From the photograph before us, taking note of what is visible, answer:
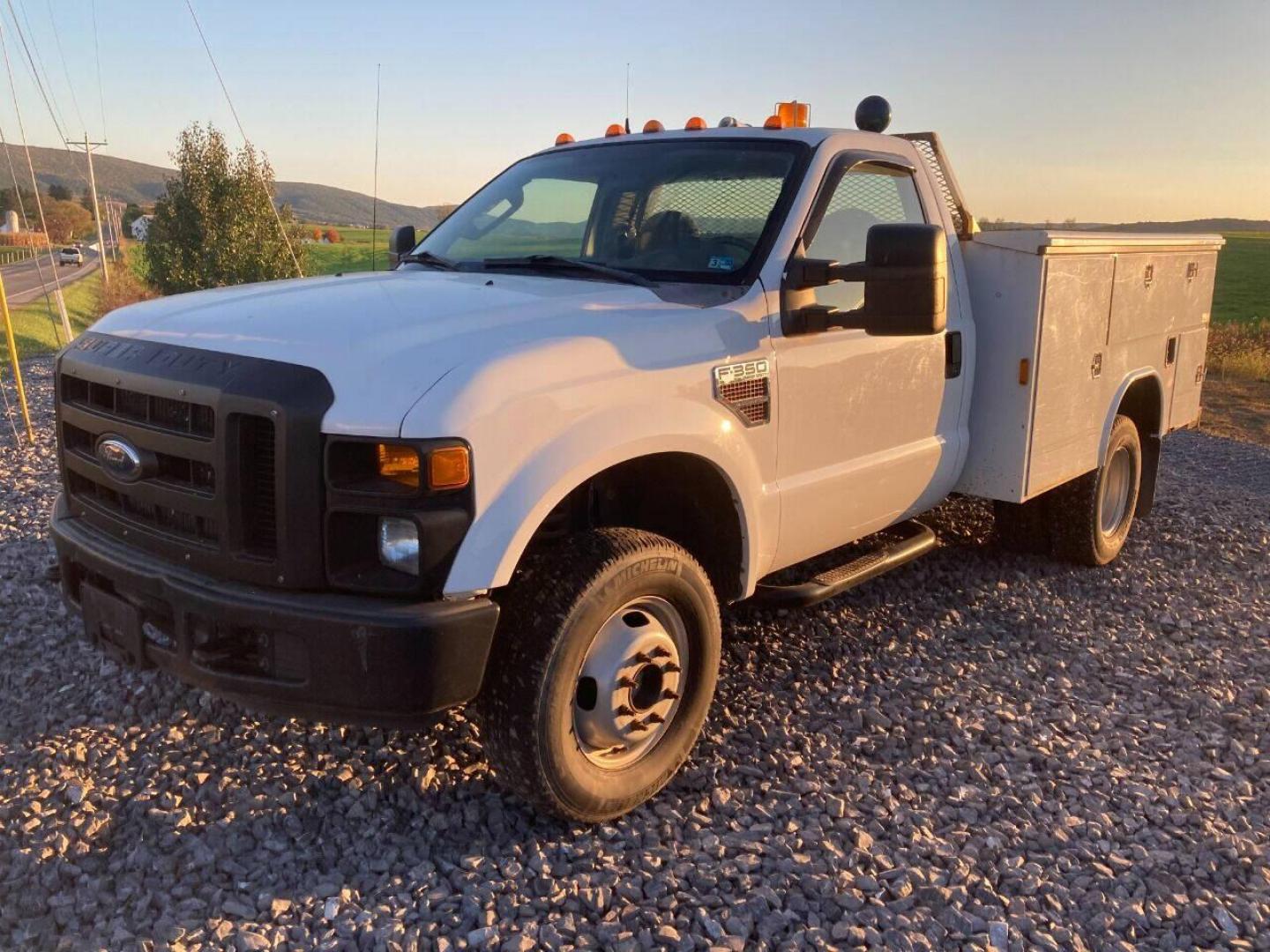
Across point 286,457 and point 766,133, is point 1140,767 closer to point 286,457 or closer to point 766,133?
point 766,133

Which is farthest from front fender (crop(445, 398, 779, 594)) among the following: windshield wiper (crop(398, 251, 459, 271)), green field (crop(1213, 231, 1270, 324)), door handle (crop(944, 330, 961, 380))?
green field (crop(1213, 231, 1270, 324))

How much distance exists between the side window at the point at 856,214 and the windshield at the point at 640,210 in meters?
0.22

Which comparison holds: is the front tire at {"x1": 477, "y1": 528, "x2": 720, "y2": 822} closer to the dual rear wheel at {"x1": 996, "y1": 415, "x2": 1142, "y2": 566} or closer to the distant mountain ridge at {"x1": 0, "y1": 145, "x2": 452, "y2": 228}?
the dual rear wheel at {"x1": 996, "y1": 415, "x2": 1142, "y2": 566}

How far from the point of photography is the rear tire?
5.46 meters

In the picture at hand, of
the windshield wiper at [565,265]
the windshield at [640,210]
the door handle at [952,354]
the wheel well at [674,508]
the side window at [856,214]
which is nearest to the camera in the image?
the wheel well at [674,508]

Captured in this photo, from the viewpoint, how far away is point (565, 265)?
382 cm

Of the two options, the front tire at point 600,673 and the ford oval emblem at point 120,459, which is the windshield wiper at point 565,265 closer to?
the front tire at point 600,673

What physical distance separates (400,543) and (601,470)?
0.63 meters

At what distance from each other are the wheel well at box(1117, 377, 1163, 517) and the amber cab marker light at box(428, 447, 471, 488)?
437 cm

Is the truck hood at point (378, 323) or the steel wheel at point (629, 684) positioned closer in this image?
the truck hood at point (378, 323)

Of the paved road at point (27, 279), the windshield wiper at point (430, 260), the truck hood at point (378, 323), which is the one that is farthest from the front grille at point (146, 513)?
the paved road at point (27, 279)

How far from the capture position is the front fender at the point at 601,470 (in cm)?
263

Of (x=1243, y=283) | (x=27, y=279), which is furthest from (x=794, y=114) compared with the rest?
(x=27, y=279)

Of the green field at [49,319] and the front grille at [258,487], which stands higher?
the front grille at [258,487]
